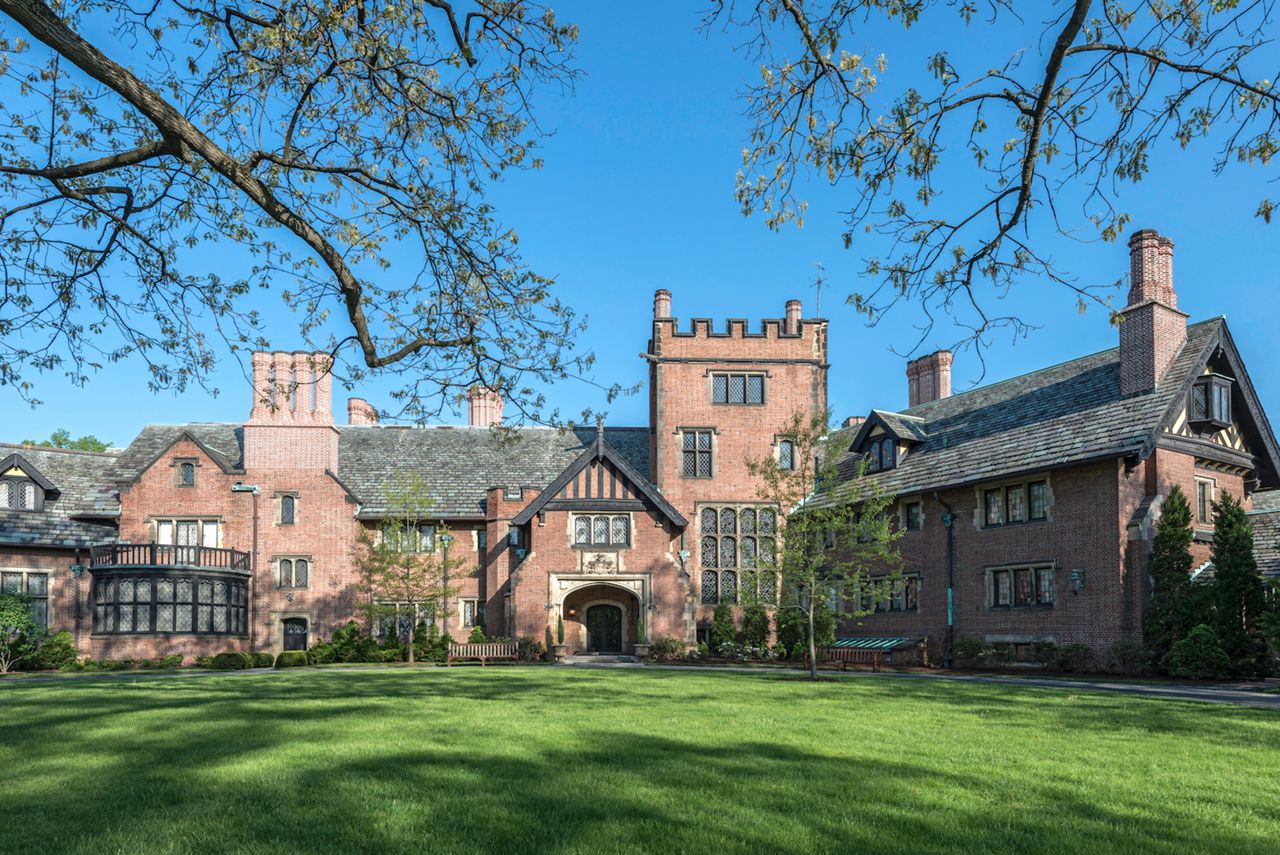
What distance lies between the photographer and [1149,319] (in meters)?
26.2

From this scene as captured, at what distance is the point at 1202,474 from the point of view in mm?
26766

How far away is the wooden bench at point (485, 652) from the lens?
3341cm

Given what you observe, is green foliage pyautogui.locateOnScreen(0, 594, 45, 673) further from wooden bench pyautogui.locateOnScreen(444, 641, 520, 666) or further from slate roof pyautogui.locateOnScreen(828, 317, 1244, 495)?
slate roof pyautogui.locateOnScreen(828, 317, 1244, 495)

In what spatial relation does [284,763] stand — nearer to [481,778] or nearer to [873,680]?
[481,778]

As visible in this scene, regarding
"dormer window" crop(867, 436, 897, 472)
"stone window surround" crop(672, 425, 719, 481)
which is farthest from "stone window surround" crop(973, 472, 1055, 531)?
"stone window surround" crop(672, 425, 719, 481)

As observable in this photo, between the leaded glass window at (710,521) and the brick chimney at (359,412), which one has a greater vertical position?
the brick chimney at (359,412)

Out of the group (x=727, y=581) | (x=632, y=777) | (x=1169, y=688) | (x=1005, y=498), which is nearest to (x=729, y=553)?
(x=727, y=581)

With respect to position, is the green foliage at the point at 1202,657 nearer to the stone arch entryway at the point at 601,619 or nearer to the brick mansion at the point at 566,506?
the brick mansion at the point at 566,506

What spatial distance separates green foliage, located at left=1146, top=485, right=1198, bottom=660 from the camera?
23.3 metres

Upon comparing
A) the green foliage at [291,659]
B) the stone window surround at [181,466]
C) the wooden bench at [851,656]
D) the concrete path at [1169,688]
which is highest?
the stone window surround at [181,466]

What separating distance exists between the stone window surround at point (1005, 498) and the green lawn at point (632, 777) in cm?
1300

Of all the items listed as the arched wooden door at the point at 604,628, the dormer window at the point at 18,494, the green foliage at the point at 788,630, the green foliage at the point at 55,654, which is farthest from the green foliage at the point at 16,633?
the green foliage at the point at 788,630

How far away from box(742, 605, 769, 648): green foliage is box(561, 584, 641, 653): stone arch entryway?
177 inches

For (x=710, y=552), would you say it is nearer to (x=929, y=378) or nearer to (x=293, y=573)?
(x=929, y=378)
